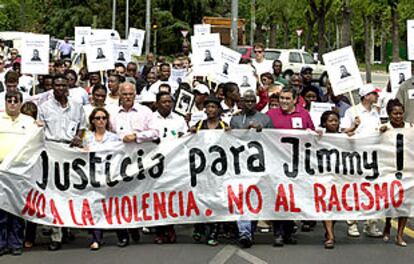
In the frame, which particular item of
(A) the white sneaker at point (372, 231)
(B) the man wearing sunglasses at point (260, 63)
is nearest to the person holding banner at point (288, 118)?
(A) the white sneaker at point (372, 231)

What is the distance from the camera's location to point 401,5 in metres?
29.5

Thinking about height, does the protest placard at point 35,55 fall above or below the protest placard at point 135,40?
below

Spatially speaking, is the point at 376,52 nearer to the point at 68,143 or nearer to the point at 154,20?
the point at 154,20

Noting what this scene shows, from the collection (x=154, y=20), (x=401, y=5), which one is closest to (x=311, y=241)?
(x=401, y=5)

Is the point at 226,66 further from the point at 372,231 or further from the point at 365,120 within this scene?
the point at 372,231

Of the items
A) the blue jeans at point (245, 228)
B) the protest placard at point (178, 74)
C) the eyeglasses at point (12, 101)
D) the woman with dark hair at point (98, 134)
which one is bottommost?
the blue jeans at point (245, 228)

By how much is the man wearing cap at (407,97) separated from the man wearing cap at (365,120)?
34.1 inches

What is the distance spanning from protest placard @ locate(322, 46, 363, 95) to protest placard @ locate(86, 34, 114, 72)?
4338mm

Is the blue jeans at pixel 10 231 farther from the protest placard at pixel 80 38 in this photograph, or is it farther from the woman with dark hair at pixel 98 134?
the protest placard at pixel 80 38

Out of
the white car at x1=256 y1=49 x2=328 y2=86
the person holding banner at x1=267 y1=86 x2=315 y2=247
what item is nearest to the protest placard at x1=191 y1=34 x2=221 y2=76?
the person holding banner at x1=267 y1=86 x2=315 y2=247

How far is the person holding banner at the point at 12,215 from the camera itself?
27.2 ft

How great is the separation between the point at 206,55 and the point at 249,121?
393 centimetres

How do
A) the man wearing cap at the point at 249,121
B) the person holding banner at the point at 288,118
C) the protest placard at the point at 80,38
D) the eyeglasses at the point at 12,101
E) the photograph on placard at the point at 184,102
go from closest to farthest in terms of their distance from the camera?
the eyeglasses at the point at 12,101 → the man wearing cap at the point at 249,121 → the person holding banner at the point at 288,118 → the photograph on placard at the point at 184,102 → the protest placard at the point at 80,38

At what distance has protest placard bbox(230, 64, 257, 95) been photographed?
1234 cm
